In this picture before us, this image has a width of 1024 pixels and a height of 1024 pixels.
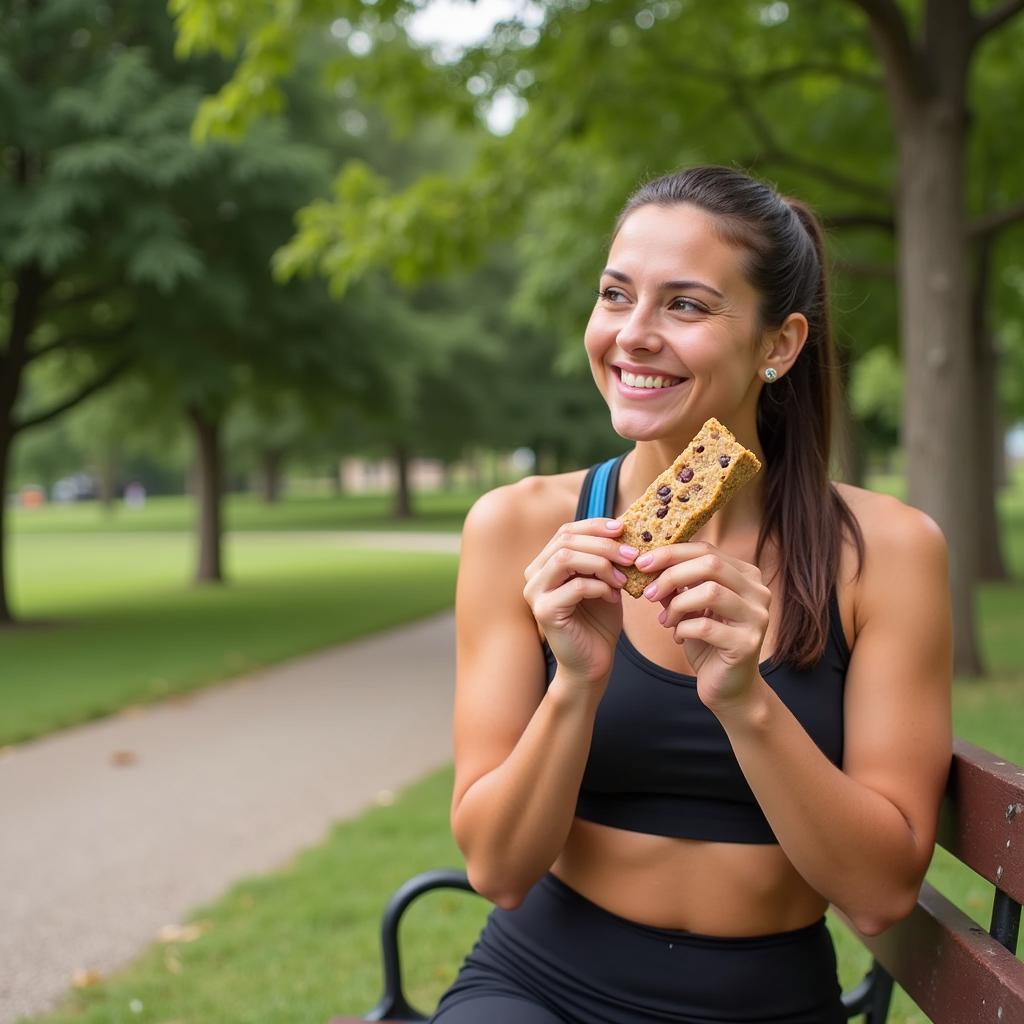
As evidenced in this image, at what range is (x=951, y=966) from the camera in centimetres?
204

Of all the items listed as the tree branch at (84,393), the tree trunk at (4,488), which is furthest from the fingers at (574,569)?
the tree branch at (84,393)

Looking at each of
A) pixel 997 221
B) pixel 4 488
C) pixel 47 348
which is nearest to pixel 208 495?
pixel 4 488

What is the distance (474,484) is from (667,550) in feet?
249

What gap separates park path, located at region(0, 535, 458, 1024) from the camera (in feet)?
15.8

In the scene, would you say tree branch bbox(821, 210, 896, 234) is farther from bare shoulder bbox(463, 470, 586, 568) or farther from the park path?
bare shoulder bbox(463, 470, 586, 568)

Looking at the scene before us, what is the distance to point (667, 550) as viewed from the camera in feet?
5.73

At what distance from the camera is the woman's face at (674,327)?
6.78ft

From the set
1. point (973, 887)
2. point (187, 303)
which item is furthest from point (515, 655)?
point (187, 303)

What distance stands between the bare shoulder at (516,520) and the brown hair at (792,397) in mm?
391

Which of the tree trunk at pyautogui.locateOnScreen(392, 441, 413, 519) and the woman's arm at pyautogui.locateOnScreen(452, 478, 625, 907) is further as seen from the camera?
the tree trunk at pyautogui.locateOnScreen(392, 441, 413, 519)

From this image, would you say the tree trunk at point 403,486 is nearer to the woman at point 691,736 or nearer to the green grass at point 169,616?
the green grass at point 169,616

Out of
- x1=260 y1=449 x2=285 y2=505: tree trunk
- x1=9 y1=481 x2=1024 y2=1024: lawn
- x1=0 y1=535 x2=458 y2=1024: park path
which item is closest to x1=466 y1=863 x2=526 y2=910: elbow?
x1=9 y1=481 x2=1024 y2=1024: lawn

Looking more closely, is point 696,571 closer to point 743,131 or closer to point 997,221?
point 997,221

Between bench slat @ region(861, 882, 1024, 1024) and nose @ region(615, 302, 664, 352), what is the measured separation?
3.54ft
